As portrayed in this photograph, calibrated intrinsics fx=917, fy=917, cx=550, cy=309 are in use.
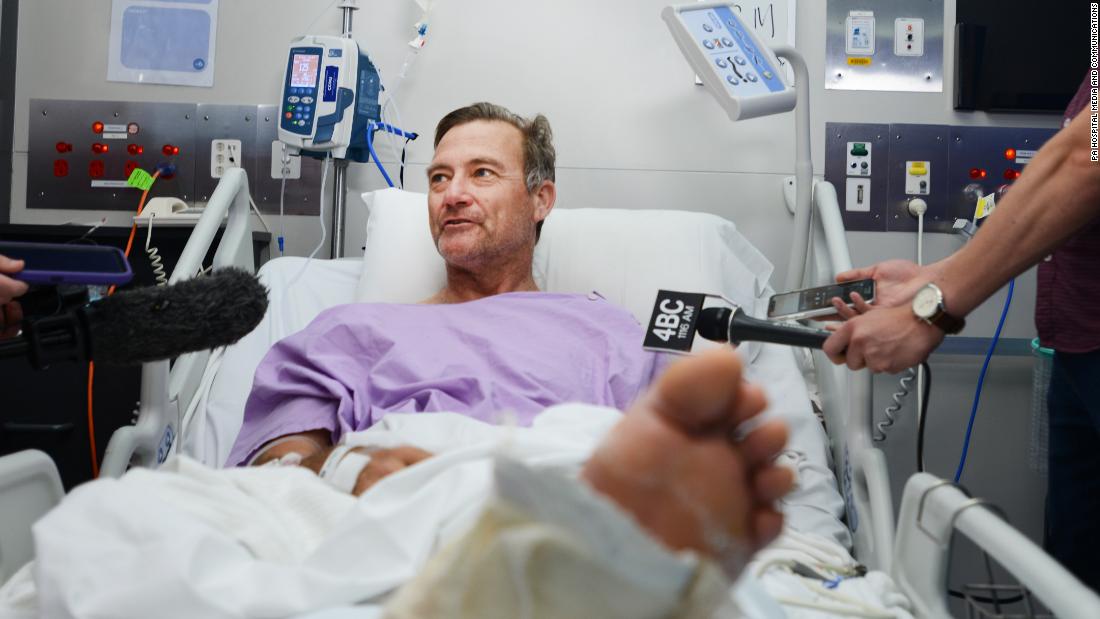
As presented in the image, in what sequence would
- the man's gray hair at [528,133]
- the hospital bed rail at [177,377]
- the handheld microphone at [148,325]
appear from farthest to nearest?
the man's gray hair at [528,133] → the hospital bed rail at [177,377] → the handheld microphone at [148,325]

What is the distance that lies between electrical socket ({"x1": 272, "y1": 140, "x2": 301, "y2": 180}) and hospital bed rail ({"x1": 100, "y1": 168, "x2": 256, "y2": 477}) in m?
0.40

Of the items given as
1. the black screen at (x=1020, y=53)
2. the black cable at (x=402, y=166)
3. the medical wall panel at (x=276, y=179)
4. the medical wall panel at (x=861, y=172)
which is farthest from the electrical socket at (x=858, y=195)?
the medical wall panel at (x=276, y=179)

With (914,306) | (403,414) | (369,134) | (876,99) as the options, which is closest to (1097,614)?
(914,306)

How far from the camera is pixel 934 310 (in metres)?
1.25

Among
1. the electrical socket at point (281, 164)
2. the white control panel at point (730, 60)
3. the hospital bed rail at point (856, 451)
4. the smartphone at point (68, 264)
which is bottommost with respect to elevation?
the hospital bed rail at point (856, 451)

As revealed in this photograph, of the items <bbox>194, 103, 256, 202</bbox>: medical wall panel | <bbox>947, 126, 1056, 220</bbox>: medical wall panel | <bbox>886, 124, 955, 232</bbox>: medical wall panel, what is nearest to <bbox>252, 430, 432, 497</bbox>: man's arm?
<bbox>194, 103, 256, 202</bbox>: medical wall panel

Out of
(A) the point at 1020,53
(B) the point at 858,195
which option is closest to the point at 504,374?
(B) the point at 858,195

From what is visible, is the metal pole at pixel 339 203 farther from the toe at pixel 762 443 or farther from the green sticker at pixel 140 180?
the toe at pixel 762 443

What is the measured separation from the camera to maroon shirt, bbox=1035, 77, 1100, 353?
149 cm

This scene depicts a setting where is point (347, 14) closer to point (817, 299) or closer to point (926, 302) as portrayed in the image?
point (817, 299)

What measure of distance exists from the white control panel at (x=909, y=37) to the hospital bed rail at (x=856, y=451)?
791mm

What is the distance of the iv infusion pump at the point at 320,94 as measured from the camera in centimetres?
224

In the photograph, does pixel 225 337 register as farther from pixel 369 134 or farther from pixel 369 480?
pixel 369 134

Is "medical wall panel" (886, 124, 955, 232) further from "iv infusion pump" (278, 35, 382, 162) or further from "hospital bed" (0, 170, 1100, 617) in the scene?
"iv infusion pump" (278, 35, 382, 162)
